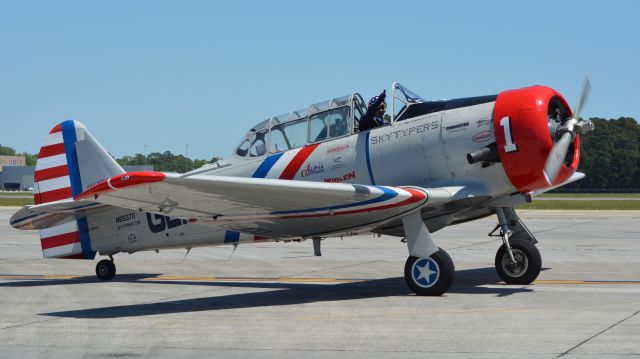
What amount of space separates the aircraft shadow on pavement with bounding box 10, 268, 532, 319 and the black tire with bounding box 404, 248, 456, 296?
16 centimetres

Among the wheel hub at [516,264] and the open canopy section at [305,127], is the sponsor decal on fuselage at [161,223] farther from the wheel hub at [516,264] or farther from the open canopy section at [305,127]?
the wheel hub at [516,264]

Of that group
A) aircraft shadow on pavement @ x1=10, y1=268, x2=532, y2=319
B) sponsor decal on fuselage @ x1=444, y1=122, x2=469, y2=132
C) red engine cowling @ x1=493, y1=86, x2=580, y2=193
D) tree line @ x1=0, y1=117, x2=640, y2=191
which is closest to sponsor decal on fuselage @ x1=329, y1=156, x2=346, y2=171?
sponsor decal on fuselage @ x1=444, y1=122, x2=469, y2=132

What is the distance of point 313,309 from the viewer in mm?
10836

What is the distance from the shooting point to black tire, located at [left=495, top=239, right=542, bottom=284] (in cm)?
1291

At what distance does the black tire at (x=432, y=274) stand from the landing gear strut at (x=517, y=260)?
1.65 meters

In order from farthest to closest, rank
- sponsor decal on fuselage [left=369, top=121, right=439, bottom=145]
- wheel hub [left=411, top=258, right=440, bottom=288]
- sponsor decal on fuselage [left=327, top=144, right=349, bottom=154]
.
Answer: sponsor decal on fuselage [left=327, top=144, right=349, bottom=154], sponsor decal on fuselage [left=369, top=121, right=439, bottom=145], wheel hub [left=411, top=258, right=440, bottom=288]

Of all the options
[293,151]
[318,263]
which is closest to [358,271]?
[318,263]

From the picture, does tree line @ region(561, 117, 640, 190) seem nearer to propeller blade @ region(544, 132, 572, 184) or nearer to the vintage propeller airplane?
the vintage propeller airplane

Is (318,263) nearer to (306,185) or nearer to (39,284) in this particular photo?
(39,284)

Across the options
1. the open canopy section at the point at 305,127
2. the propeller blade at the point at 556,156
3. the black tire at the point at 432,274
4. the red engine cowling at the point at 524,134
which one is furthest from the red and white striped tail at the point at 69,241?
the propeller blade at the point at 556,156

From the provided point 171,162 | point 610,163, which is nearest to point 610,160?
point 610,163

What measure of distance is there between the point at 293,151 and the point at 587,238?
13708mm

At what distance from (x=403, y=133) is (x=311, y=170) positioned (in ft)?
5.26

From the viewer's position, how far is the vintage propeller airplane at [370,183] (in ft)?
36.4
